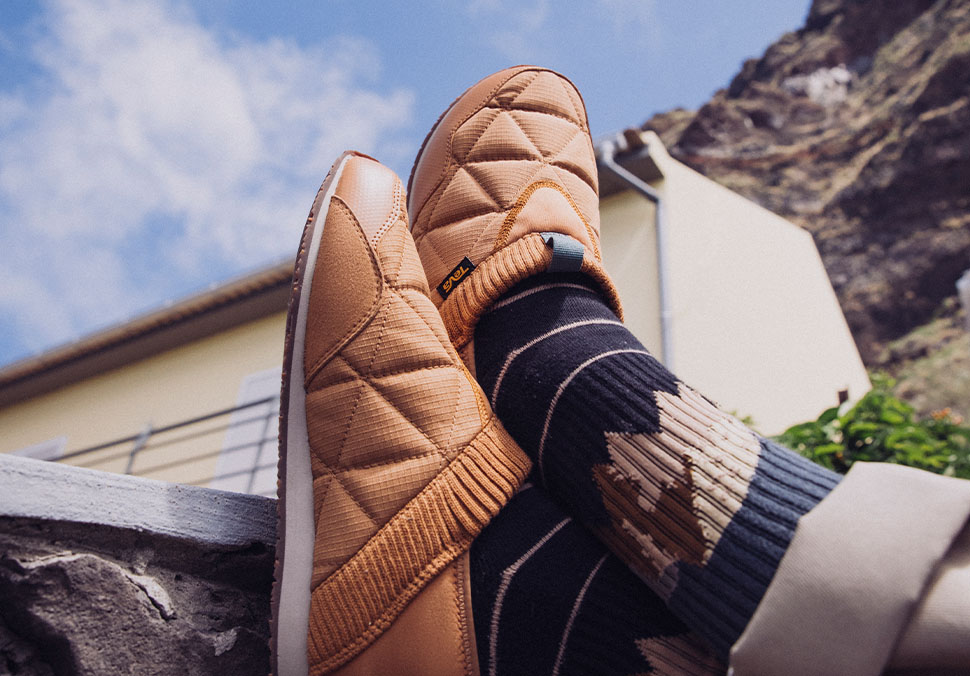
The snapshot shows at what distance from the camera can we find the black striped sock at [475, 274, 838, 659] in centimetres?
48

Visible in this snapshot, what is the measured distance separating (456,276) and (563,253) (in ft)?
0.37

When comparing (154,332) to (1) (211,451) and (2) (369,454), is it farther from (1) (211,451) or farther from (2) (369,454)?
(2) (369,454)

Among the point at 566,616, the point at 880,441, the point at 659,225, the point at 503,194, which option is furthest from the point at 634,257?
the point at 566,616

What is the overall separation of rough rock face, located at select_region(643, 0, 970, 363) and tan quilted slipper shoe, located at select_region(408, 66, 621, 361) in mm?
11494

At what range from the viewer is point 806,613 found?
41 cm

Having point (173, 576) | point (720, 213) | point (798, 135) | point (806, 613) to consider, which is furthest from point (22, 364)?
point (798, 135)

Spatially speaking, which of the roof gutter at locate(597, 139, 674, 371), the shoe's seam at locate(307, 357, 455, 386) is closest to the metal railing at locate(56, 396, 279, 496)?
the roof gutter at locate(597, 139, 674, 371)

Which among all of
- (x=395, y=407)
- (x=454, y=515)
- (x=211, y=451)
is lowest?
(x=454, y=515)

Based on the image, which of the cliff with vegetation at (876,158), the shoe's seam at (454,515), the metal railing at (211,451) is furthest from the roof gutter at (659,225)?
the cliff with vegetation at (876,158)

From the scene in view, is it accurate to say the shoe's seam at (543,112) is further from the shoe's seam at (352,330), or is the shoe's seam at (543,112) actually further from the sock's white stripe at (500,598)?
the sock's white stripe at (500,598)

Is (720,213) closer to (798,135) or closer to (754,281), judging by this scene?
(754,281)

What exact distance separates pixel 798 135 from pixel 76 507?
1669 cm

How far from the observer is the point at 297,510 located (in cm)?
57

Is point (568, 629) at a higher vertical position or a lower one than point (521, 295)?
lower
